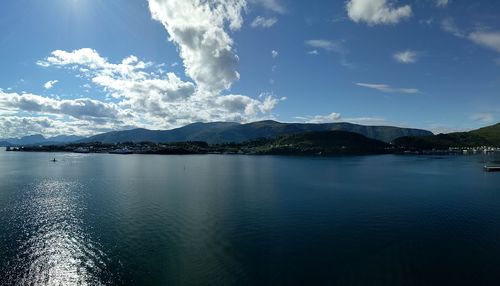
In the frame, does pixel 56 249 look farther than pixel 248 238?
No

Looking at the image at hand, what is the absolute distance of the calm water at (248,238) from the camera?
4203 cm

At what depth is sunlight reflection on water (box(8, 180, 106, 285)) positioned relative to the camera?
41.8 metres

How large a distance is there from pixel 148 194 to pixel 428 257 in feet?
259

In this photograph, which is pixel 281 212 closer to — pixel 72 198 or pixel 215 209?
pixel 215 209

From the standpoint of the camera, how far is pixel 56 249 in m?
51.3

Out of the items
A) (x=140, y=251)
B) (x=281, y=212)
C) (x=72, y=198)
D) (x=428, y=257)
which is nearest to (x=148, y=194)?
(x=72, y=198)

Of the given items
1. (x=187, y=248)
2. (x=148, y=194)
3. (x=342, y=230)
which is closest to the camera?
(x=187, y=248)

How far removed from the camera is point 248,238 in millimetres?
56875

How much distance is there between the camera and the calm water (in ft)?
138

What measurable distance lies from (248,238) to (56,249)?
1212 inches

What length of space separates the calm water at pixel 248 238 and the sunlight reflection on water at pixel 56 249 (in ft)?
0.63

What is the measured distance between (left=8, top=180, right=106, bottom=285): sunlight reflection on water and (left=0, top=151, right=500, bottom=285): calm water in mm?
191

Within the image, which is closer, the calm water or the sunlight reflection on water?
the sunlight reflection on water

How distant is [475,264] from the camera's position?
45.8m
